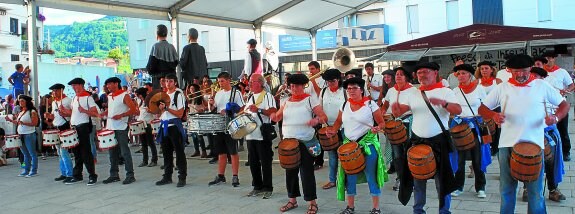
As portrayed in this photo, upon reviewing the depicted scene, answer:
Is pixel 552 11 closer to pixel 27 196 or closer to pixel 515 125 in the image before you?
pixel 515 125

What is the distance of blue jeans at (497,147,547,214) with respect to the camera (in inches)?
172

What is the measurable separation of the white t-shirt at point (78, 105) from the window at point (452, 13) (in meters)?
23.2

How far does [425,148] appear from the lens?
15.2 ft

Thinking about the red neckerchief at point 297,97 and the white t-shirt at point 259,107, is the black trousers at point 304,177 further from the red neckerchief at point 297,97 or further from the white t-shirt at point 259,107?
the white t-shirt at point 259,107

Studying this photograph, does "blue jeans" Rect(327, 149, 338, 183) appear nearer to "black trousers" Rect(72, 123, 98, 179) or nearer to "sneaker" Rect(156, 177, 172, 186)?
"sneaker" Rect(156, 177, 172, 186)

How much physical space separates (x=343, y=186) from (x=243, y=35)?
32.0 meters

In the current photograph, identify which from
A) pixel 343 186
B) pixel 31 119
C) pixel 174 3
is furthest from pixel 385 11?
pixel 343 186

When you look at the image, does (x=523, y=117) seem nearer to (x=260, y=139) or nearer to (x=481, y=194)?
(x=481, y=194)

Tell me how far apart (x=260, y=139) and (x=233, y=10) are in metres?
5.89

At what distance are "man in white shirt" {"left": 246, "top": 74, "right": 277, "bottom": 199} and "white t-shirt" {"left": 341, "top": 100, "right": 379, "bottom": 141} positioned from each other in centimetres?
149

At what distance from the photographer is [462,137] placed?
5.33 m

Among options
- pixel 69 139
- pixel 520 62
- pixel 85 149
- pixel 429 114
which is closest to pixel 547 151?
pixel 520 62

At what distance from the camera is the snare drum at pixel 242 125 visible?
6.38 metres

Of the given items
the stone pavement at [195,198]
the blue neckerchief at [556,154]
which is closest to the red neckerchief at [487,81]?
the stone pavement at [195,198]
